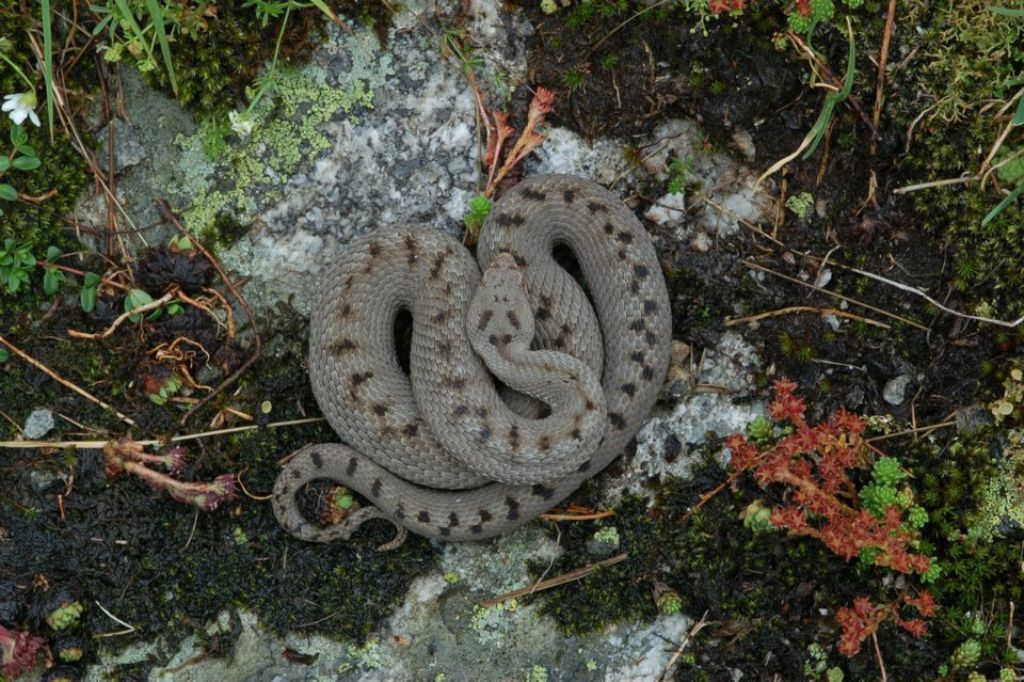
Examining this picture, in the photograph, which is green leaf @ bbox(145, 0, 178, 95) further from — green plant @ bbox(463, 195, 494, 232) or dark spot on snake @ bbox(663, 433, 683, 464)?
dark spot on snake @ bbox(663, 433, 683, 464)

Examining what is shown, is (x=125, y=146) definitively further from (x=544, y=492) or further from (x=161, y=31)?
(x=544, y=492)

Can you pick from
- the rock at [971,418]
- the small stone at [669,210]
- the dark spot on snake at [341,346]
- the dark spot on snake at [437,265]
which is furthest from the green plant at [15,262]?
the rock at [971,418]

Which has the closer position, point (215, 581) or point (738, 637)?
point (738, 637)

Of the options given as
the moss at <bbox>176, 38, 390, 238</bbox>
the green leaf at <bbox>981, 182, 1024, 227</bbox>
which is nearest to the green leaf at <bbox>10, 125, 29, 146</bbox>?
the moss at <bbox>176, 38, 390, 238</bbox>

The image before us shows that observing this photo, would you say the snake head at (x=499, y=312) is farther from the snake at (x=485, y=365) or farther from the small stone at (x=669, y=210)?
the small stone at (x=669, y=210)

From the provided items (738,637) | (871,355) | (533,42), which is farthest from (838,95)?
(738,637)

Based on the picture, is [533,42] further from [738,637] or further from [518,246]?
[738,637]
